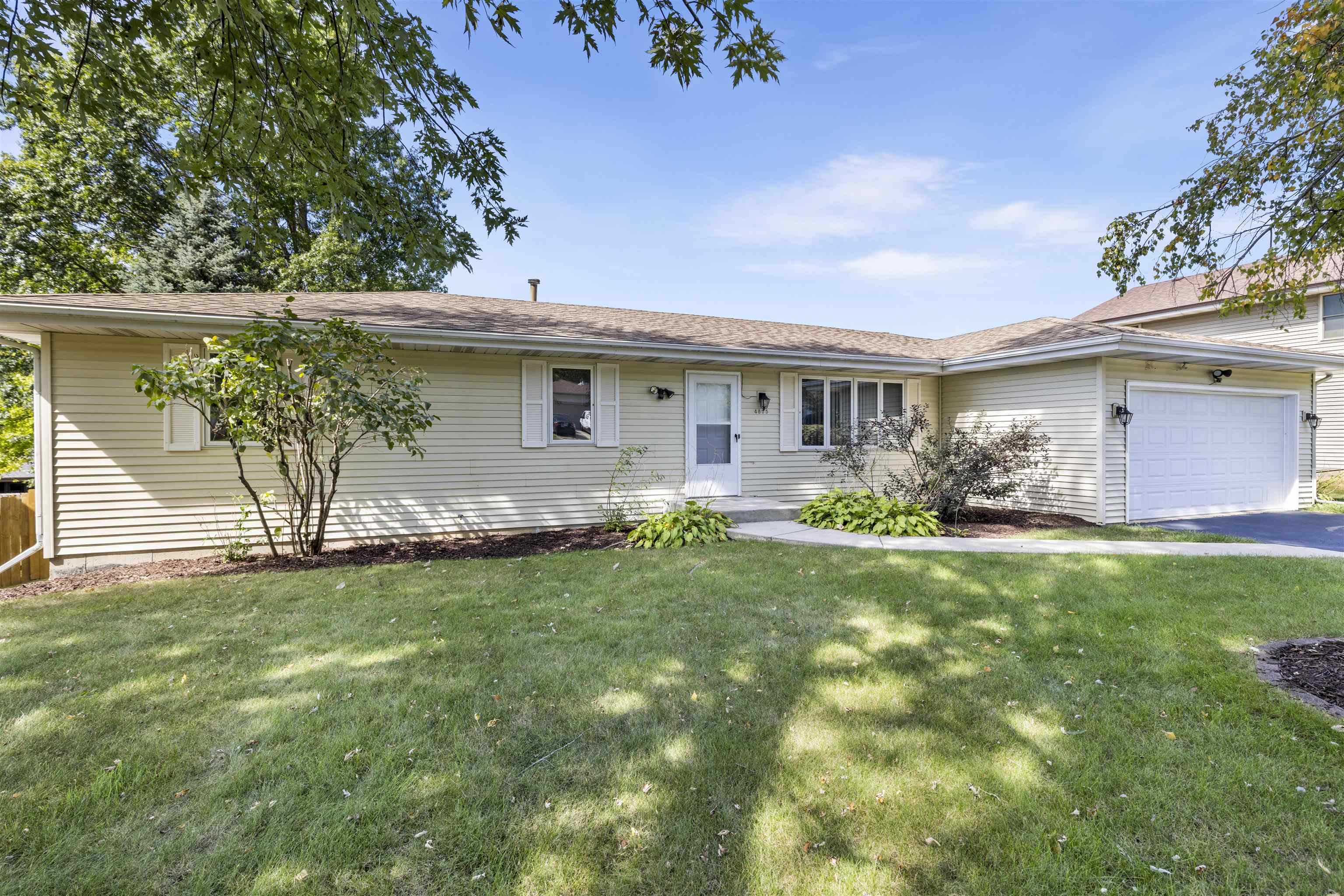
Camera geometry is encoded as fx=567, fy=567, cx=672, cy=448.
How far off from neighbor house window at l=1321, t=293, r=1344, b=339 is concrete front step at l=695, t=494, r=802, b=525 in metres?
13.4

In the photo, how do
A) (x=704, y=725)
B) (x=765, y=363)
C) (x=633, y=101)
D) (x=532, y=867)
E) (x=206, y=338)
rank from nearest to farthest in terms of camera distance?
(x=532, y=867)
(x=704, y=725)
(x=206, y=338)
(x=633, y=101)
(x=765, y=363)

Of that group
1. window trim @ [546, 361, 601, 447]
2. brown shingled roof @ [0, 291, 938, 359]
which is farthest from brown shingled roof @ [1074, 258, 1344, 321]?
window trim @ [546, 361, 601, 447]

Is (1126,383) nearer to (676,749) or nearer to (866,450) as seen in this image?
(866,450)

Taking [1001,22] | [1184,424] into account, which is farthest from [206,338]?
[1184,424]

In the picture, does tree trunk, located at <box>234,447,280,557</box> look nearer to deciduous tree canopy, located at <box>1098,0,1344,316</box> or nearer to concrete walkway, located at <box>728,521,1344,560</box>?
concrete walkway, located at <box>728,521,1344,560</box>

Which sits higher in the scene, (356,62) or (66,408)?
(356,62)

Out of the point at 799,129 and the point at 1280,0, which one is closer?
the point at 1280,0

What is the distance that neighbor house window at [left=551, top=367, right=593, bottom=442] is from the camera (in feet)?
26.8

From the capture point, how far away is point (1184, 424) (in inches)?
359

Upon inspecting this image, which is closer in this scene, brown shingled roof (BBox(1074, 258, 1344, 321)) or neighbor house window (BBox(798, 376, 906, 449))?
neighbor house window (BBox(798, 376, 906, 449))

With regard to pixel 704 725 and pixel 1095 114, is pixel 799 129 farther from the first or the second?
pixel 704 725

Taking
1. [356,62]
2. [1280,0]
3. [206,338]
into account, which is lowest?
[206,338]

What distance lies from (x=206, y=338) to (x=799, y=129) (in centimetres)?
890

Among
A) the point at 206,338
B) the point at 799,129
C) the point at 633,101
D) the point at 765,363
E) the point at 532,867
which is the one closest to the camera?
the point at 532,867
